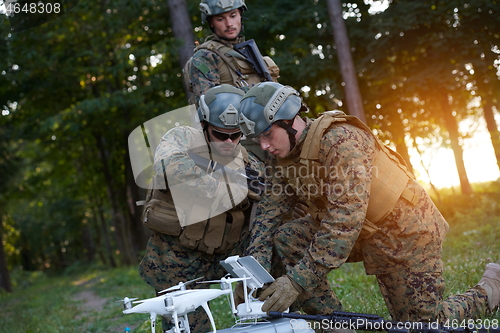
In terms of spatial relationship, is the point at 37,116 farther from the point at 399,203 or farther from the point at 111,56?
the point at 399,203

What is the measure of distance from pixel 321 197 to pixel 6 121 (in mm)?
14797

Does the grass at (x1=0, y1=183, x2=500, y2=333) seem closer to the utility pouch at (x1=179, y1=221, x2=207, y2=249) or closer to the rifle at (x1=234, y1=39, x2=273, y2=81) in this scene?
the utility pouch at (x1=179, y1=221, x2=207, y2=249)

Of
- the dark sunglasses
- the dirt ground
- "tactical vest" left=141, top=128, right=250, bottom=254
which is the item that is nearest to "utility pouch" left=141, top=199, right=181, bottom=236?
"tactical vest" left=141, top=128, right=250, bottom=254

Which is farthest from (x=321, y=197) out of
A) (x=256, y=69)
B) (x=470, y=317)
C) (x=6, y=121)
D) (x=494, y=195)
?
(x=6, y=121)

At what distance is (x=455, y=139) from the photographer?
12531mm

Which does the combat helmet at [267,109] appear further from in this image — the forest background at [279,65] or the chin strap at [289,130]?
the forest background at [279,65]

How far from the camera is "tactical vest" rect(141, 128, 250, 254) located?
4.04 meters

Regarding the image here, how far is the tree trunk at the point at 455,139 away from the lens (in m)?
11.9

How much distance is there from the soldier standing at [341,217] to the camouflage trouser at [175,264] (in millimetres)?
735

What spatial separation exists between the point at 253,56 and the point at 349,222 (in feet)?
7.89

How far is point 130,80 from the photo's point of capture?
14.6m

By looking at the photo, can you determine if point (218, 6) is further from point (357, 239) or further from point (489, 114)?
point (489, 114)

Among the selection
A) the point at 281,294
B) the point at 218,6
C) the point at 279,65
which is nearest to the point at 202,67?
the point at 218,6

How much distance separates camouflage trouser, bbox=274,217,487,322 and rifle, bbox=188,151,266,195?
52cm
